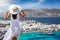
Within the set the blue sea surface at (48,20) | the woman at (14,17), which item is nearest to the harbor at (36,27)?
the blue sea surface at (48,20)

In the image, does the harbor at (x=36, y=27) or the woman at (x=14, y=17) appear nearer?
the woman at (x=14, y=17)

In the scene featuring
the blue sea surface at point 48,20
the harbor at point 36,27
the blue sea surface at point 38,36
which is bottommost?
the blue sea surface at point 38,36

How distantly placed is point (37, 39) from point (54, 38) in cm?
24

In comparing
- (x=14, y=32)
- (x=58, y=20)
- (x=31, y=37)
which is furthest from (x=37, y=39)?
(x=14, y=32)

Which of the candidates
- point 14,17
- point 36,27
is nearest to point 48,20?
point 36,27

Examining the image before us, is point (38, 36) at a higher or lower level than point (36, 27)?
lower

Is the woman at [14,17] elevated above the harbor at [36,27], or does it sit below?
above

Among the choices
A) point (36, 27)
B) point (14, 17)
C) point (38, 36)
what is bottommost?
point (38, 36)

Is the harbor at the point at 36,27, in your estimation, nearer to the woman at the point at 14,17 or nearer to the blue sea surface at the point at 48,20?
the blue sea surface at the point at 48,20

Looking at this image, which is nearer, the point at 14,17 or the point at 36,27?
the point at 14,17

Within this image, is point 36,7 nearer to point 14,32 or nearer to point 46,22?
point 46,22

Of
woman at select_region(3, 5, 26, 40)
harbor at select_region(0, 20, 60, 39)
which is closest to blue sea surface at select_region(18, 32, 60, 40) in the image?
harbor at select_region(0, 20, 60, 39)

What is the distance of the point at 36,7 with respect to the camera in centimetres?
254

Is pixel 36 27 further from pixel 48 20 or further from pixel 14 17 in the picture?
pixel 14 17
